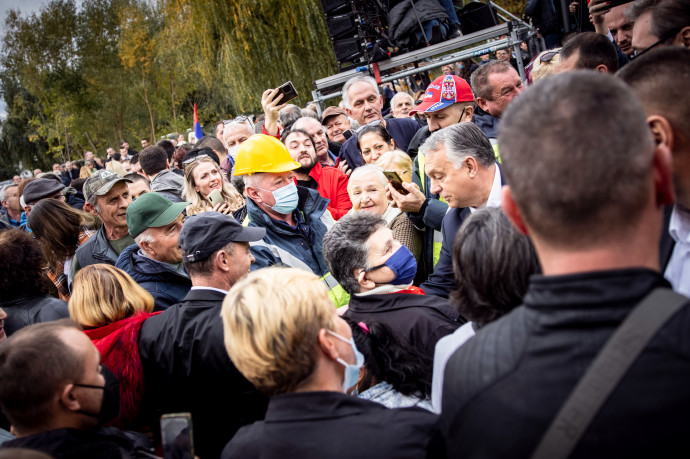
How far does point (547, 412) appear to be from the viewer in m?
1.08

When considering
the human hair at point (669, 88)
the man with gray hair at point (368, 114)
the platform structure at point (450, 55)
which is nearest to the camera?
the human hair at point (669, 88)

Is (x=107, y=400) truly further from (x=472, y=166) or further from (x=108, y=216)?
(x=108, y=216)

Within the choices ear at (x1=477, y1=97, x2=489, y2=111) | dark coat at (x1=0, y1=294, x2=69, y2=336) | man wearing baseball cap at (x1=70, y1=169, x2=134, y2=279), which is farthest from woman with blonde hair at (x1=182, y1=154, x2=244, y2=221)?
ear at (x1=477, y1=97, x2=489, y2=111)

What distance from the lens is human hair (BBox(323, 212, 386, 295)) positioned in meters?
2.86

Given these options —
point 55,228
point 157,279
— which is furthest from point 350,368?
point 55,228

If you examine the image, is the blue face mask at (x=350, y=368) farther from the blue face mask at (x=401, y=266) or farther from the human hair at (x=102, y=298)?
the human hair at (x=102, y=298)

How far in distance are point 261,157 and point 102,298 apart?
170cm

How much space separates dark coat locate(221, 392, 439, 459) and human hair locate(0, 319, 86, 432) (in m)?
0.77

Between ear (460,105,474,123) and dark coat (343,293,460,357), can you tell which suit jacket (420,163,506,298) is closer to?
dark coat (343,293,460,357)

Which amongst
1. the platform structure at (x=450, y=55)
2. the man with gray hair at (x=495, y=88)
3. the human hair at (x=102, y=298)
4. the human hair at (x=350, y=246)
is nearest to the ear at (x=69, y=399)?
the human hair at (x=102, y=298)

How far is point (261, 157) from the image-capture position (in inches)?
164

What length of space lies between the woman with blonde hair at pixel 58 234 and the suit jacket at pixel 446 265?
2.96 m

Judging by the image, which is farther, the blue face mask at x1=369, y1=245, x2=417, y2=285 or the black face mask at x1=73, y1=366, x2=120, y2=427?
the blue face mask at x1=369, y1=245, x2=417, y2=285

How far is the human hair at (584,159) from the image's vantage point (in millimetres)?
1099
